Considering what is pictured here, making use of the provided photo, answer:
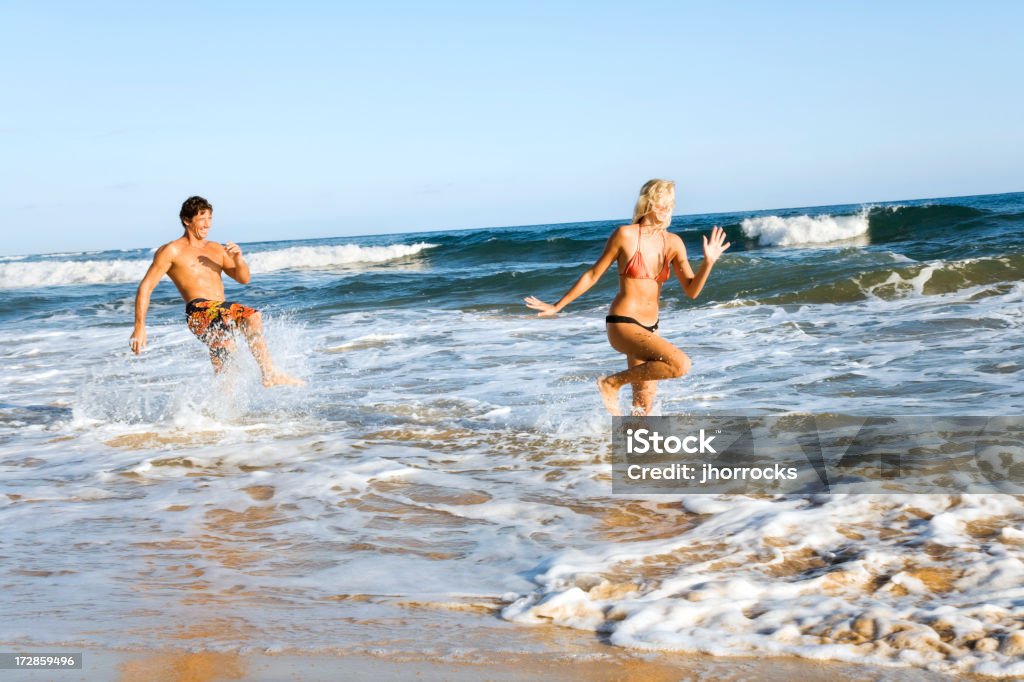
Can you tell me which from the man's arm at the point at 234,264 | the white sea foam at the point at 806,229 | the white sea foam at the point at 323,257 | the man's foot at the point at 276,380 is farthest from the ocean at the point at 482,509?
the white sea foam at the point at 323,257

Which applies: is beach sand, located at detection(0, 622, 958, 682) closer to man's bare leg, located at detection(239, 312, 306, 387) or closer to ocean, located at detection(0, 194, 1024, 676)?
ocean, located at detection(0, 194, 1024, 676)

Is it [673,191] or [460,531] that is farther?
[673,191]

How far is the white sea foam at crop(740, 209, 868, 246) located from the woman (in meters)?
23.7

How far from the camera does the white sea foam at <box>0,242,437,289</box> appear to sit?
33594mm

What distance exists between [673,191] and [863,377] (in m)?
3.07

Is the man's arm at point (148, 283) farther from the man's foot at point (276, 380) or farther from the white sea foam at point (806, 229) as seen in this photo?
the white sea foam at point (806, 229)

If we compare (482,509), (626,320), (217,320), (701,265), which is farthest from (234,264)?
(701,265)

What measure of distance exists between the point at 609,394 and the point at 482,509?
1604 mm

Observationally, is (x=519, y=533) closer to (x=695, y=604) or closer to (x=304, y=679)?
(x=695, y=604)

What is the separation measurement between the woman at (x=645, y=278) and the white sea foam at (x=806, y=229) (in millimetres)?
23668

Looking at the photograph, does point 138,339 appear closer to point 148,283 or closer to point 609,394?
point 148,283

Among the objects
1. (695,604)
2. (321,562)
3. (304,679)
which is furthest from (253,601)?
(695,604)

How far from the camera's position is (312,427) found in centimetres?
717

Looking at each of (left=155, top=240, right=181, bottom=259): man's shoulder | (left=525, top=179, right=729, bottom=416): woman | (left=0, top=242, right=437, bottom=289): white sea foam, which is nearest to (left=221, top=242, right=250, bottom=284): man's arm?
(left=155, top=240, right=181, bottom=259): man's shoulder
